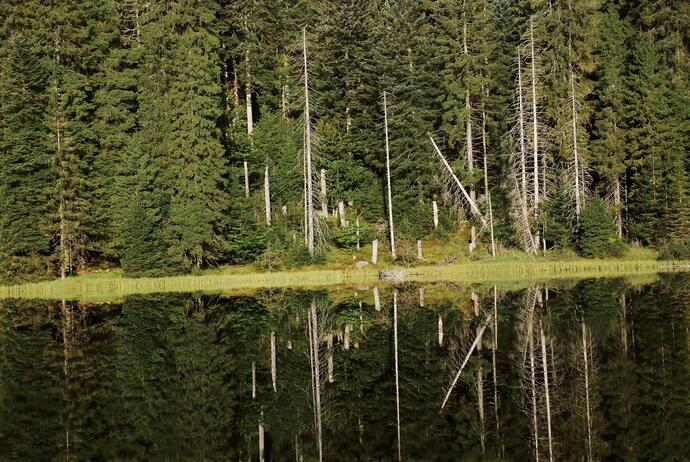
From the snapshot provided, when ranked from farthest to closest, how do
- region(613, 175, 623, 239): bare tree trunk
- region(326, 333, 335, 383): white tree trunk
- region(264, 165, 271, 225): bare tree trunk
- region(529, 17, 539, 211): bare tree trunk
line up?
1. region(264, 165, 271, 225): bare tree trunk
2. region(613, 175, 623, 239): bare tree trunk
3. region(529, 17, 539, 211): bare tree trunk
4. region(326, 333, 335, 383): white tree trunk

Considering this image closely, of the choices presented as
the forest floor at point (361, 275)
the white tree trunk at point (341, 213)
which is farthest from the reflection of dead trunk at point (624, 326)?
the white tree trunk at point (341, 213)

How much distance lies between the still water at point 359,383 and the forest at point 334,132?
16.7 m

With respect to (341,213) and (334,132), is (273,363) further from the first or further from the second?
(334,132)

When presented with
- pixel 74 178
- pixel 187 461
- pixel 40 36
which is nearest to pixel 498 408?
pixel 187 461

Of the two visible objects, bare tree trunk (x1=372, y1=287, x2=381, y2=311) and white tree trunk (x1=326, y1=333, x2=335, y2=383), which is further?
bare tree trunk (x1=372, y1=287, x2=381, y2=311)

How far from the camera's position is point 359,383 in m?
17.0

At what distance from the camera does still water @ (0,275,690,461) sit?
1269cm

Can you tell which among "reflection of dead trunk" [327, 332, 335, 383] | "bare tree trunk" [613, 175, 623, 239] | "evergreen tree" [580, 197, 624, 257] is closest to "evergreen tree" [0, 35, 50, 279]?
"reflection of dead trunk" [327, 332, 335, 383]

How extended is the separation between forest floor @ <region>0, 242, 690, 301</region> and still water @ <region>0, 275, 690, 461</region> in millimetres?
11044

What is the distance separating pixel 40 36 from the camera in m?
48.3

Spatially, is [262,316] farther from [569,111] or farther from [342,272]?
[569,111]

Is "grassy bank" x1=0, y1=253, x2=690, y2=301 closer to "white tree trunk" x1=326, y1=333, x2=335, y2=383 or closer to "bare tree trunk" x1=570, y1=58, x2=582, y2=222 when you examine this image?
"bare tree trunk" x1=570, y1=58, x2=582, y2=222

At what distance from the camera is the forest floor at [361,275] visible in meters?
39.9

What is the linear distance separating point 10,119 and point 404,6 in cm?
2710
